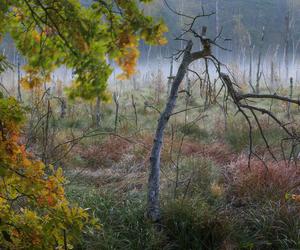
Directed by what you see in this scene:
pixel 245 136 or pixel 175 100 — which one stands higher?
pixel 175 100

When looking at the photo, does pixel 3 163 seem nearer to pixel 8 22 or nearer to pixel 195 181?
pixel 8 22

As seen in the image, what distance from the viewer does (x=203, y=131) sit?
33.3ft

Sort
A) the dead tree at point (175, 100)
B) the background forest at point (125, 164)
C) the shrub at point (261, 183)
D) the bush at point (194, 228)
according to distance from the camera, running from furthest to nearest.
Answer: the shrub at point (261, 183) → the bush at point (194, 228) → the dead tree at point (175, 100) → the background forest at point (125, 164)

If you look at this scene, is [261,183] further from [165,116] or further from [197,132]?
[197,132]

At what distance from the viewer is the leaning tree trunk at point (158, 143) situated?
4602 mm

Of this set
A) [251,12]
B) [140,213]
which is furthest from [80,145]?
[251,12]

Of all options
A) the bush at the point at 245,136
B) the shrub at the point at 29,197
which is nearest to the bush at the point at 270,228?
the shrub at the point at 29,197

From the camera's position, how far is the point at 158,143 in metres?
4.69

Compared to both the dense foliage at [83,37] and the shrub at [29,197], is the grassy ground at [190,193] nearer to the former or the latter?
the shrub at [29,197]

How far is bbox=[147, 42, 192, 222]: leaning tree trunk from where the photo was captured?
4602 mm

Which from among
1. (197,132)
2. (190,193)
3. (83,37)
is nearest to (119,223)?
(190,193)

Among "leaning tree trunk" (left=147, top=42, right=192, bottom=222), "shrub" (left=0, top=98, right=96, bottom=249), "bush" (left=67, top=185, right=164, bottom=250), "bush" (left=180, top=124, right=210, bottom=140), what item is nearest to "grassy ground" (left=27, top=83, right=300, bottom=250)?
"bush" (left=67, top=185, right=164, bottom=250)

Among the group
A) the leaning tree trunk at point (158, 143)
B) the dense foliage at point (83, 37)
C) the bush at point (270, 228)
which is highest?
the dense foliage at point (83, 37)

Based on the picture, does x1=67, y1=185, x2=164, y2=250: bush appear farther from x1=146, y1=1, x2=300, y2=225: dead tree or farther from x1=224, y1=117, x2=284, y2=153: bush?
x1=224, y1=117, x2=284, y2=153: bush
